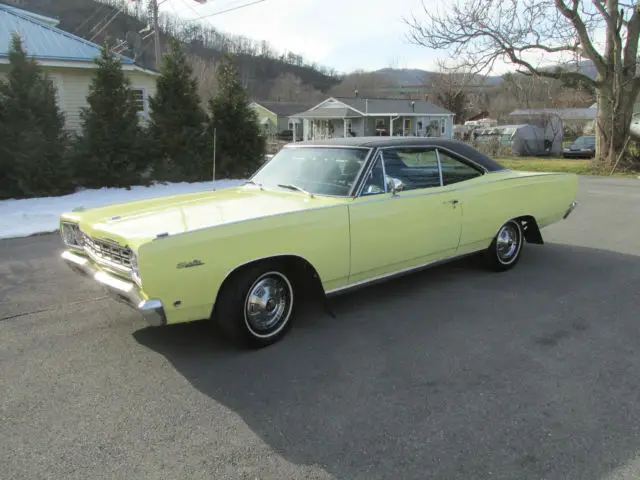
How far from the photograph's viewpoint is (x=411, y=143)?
5113 mm

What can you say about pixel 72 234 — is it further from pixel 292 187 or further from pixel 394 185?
pixel 394 185

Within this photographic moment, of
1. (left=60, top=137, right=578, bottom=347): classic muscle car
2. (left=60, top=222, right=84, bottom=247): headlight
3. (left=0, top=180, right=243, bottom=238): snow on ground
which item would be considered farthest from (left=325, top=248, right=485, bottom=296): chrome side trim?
(left=0, top=180, right=243, bottom=238): snow on ground

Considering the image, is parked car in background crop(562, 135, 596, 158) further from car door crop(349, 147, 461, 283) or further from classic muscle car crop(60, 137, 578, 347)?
car door crop(349, 147, 461, 283)

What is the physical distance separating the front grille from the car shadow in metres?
0.73

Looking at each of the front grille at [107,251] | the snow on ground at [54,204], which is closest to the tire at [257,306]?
the front grille at [107,251]

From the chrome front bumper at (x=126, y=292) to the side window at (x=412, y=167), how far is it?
2354 millimetres

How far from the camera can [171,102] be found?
1479cm

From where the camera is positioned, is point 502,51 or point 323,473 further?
point 502,51

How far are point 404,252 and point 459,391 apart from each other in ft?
5.41

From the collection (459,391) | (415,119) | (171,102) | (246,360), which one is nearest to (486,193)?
(459,391)

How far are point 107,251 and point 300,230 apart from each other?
1462mm

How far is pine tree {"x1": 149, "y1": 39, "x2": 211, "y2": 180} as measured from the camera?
48.2 ft

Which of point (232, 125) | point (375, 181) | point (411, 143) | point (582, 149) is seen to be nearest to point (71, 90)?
point (232, 125)

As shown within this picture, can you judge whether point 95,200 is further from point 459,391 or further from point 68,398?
point 459,391
